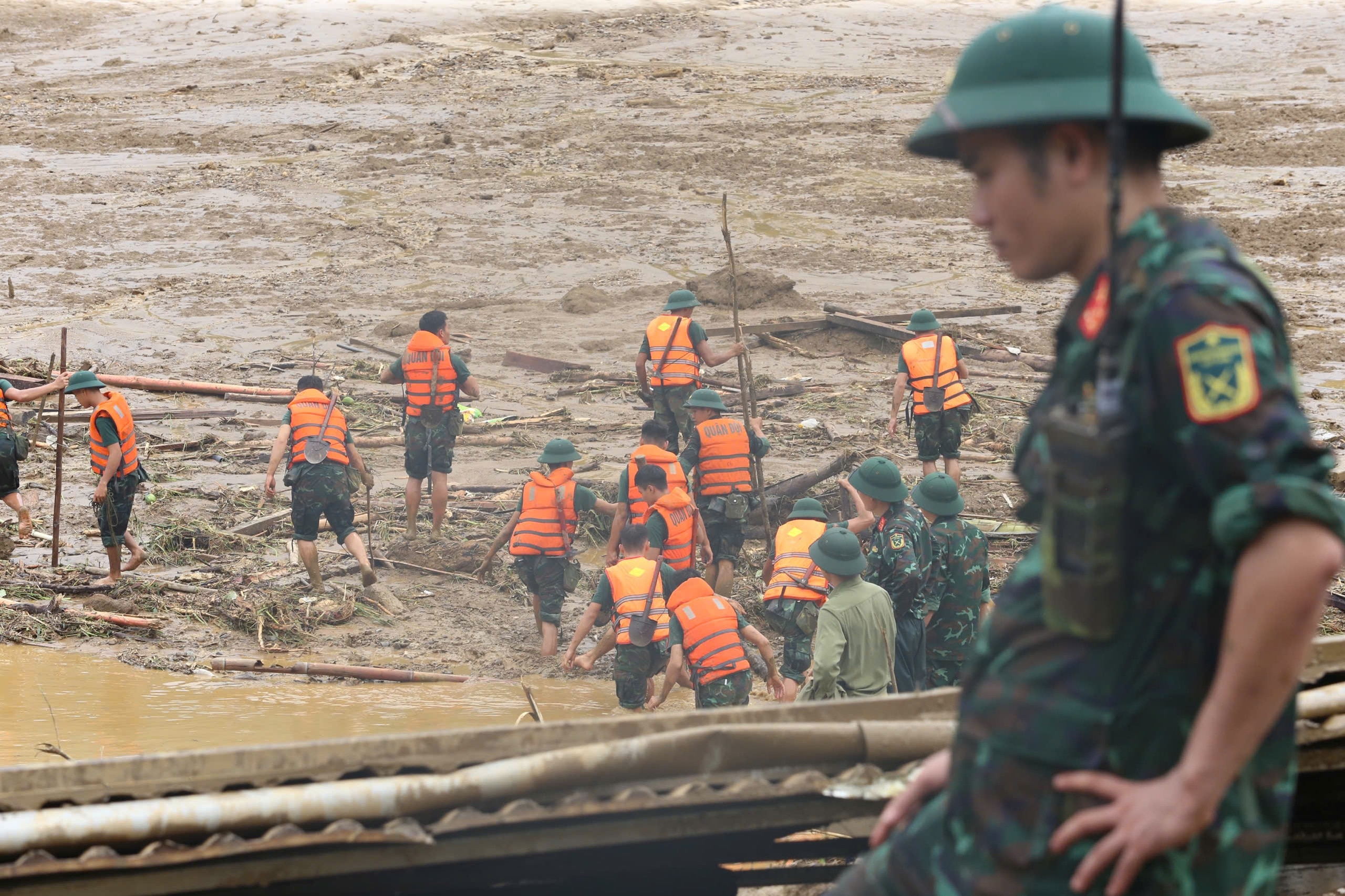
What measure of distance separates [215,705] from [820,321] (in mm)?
12116

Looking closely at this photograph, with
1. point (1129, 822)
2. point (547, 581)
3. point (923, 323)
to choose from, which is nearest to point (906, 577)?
point (547, 581)

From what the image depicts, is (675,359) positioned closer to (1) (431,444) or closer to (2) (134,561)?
(1) (431,444)

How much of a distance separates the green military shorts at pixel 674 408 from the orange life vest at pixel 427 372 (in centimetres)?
204

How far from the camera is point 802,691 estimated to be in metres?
7.77

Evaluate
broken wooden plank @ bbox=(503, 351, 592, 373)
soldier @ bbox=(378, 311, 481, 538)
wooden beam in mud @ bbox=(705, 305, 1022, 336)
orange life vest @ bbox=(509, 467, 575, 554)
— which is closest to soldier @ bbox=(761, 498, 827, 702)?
orange life vest @ bbox=(509, 467, 575, 554)

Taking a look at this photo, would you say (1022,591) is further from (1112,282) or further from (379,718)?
(379,718)

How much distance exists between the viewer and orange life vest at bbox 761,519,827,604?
29.4 ft

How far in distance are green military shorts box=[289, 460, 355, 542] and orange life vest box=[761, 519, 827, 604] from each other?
14.6 ft

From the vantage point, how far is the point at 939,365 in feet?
43.7

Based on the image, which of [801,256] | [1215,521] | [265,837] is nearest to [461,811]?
[265,837]

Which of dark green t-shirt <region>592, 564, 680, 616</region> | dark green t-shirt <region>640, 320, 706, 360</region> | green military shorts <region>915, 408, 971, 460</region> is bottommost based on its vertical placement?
dark green t-shirt <region>592, 564, 680, 616</region>

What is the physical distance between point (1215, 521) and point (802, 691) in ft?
20.7

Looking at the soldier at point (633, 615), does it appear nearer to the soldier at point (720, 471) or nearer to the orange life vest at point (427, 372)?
the soldier at point (720, 471)

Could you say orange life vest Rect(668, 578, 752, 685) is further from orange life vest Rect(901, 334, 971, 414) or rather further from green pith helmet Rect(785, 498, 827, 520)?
orange life vest Rect(901, 334, 971, 414)
